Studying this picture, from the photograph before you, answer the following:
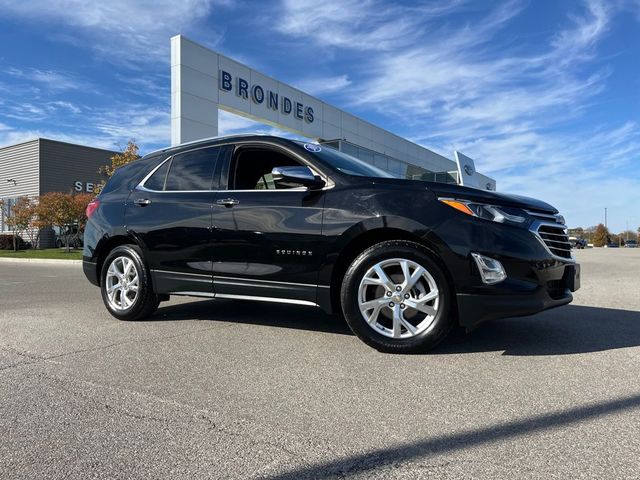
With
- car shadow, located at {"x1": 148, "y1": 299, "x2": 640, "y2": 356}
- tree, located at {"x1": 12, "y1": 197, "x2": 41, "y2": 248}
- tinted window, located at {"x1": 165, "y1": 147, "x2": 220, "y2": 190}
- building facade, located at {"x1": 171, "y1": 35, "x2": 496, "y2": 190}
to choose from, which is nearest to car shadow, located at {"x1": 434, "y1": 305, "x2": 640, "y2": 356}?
car shadow, located at {"x1": 148, "y1": 299, "x2": 640, "y2": 356}

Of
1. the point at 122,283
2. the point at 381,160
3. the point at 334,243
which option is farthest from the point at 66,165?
the point at 334,243

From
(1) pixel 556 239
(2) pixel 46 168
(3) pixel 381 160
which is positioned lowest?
(1) pixel 556 239

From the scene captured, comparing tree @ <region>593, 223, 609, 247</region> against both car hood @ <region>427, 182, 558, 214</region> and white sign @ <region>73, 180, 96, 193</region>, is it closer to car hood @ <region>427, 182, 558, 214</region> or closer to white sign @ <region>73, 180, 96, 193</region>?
white sign @ <region>73, 180, 96, 193</region>

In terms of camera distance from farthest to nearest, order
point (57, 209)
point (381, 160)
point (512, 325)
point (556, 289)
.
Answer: point (381, 160), point (57, 209), point (512, 325), point (556, 289)

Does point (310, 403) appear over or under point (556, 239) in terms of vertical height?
under

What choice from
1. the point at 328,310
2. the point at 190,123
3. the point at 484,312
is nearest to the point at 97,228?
the point at 328,310

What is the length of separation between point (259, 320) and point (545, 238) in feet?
9.71

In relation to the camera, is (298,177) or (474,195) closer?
(474,195)

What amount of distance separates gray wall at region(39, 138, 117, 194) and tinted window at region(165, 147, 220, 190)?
112 ft

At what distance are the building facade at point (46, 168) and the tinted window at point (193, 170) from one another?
34.3m

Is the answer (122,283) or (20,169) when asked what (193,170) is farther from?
(20,169)

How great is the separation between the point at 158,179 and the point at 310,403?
3.43 meters

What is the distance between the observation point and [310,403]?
2.97 m

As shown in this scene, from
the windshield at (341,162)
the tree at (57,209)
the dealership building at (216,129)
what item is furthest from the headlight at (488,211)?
the tree at (57,209)
